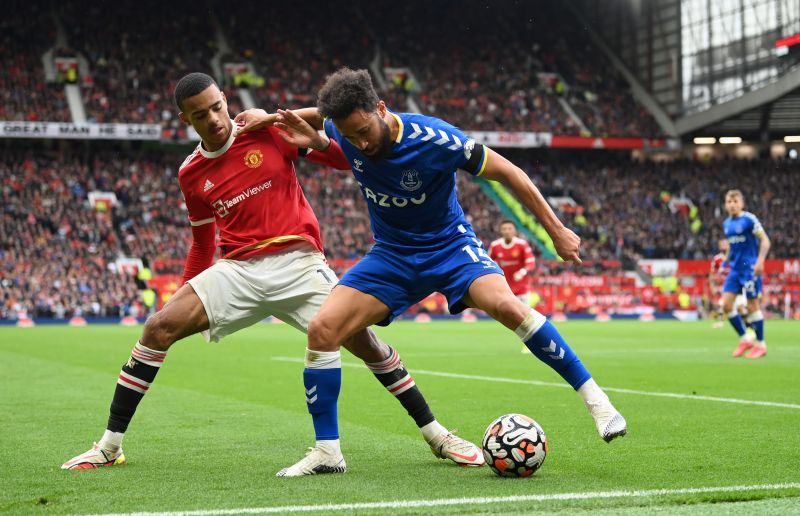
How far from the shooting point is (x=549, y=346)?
17.8ft

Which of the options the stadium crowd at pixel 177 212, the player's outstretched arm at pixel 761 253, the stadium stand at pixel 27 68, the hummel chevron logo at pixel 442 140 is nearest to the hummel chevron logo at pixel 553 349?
the hummel chevron logo at pixel 442 140

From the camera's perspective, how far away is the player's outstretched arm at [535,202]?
5.42m

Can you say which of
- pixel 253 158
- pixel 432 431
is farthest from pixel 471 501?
pixel 253 158

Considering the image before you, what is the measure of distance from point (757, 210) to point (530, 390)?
128 feet

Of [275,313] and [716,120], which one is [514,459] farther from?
[716,120]

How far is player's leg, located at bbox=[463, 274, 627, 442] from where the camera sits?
5395mm

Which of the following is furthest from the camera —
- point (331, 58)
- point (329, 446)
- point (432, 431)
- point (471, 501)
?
point (331, 58)

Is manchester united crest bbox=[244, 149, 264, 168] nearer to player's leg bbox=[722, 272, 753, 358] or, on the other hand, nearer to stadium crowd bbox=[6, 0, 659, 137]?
player's leg bbox=[722, 272, 753, 358]

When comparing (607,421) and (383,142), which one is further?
(383,142)

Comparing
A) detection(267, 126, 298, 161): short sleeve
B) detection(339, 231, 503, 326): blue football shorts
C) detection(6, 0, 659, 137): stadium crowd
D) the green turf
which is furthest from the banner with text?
detection(339, 231, 503, 326): blue football shorts

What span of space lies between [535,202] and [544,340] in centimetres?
72

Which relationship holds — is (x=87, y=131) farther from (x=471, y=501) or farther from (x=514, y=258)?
(x=471, y=501)

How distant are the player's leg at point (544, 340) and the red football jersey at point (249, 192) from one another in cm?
141

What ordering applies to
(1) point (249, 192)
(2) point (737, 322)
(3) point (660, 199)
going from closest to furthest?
(1) point (249, 192) < (2) point (737, 322) < (3) point (660, 199)
